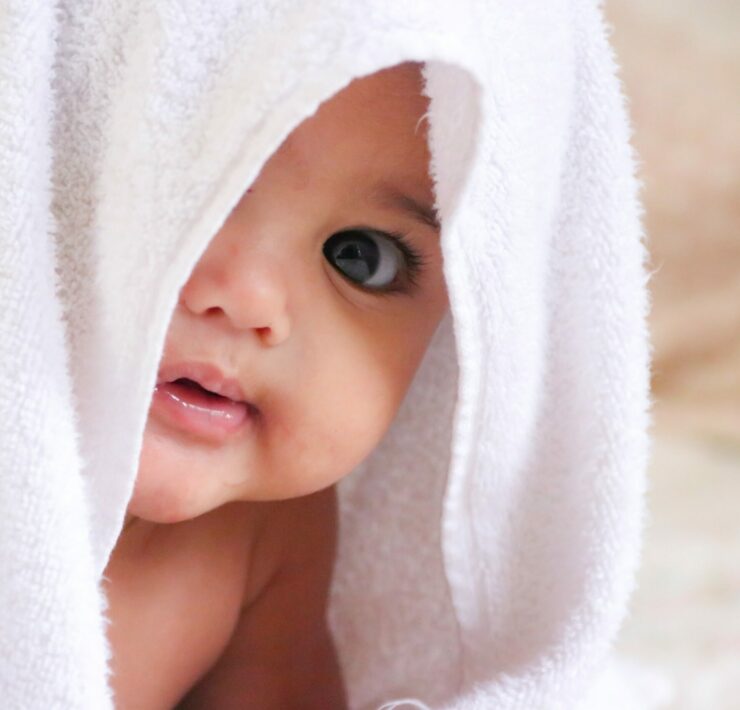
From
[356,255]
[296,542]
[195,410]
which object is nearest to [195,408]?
[195,410]

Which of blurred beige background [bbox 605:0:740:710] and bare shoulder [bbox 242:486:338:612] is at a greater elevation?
blurred beige background [bbox 605:0:740:710]

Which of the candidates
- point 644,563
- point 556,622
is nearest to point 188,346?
point 556,622

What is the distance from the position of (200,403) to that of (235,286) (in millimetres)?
87

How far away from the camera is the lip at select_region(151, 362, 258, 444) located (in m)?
0.70

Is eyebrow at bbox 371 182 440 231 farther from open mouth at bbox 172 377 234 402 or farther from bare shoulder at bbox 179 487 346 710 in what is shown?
bare shoulder at bbox 179 487 346 710

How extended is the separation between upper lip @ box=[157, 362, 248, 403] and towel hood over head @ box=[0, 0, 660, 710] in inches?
2.1

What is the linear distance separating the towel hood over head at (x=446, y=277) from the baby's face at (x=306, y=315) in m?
0.04

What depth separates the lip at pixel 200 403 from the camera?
2.29ft

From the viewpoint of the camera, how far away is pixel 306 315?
0.70 meters

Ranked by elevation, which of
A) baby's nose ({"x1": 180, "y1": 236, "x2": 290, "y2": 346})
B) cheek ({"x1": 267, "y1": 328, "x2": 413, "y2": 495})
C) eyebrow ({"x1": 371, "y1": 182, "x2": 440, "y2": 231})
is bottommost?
cheek ({"x1": 267, "y1": 328, "x2": 413, "y2": 495})

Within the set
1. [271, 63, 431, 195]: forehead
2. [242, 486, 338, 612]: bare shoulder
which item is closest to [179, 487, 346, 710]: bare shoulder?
[242, 486, 338, 612]: bare shoulder

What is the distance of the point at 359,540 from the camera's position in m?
1.02

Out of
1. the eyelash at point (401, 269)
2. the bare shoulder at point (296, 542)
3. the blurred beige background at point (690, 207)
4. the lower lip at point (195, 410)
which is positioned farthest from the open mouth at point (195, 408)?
the blurred beige background at point (690, 207)

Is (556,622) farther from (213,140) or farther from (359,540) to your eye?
(213,140)
